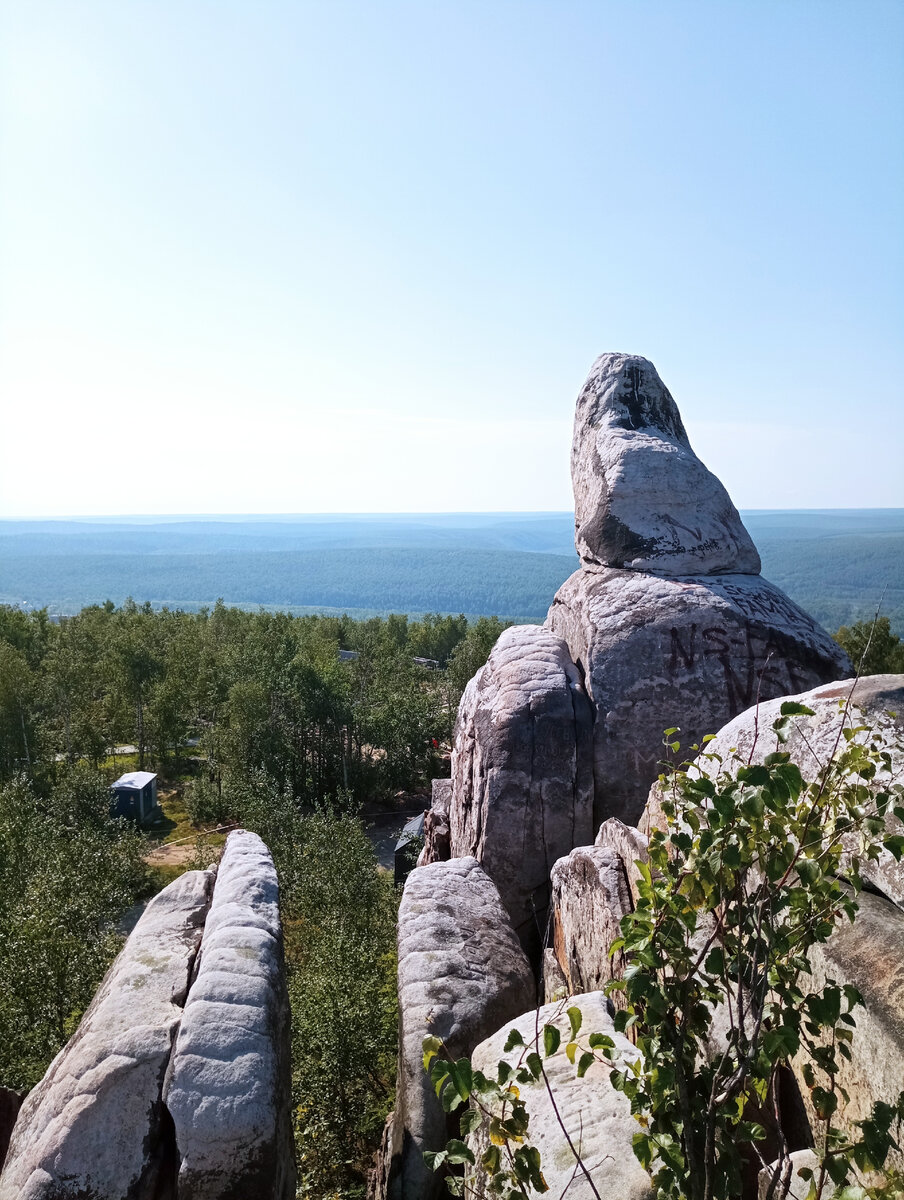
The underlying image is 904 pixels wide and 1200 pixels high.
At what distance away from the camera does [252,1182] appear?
18.0 ft

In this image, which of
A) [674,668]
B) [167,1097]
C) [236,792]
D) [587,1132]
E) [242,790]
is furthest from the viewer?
[236,792]

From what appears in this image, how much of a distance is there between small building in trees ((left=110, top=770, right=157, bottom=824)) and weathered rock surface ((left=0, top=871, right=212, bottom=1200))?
29328mm

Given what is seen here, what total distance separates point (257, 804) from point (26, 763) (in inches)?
621

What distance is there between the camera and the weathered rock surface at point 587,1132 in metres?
4.40

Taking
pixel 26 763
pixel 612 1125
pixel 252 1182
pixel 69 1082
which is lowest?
pixel 26 763

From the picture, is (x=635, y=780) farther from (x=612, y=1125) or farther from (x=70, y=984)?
(x=70, y=984)

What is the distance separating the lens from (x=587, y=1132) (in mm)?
4730

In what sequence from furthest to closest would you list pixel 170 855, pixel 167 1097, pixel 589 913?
pixel 170 855, pixel 589 913, pixel 167 1097

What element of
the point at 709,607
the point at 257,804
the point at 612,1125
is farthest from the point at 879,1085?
the point at 257,804

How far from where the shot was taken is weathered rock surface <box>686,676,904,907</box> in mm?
5176

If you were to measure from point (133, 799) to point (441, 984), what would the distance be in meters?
30.3

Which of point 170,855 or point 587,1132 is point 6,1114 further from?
point 170,855

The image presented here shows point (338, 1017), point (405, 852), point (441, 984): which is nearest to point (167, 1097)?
point (441, 984)

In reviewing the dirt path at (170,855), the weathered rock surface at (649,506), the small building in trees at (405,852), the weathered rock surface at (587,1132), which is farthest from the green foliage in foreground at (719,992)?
the dirt path at (170,855)
